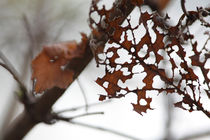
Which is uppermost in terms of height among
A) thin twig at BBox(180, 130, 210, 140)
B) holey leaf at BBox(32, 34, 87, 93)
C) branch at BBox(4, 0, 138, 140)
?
thin twig at BBox(180, 130, 210, 140)

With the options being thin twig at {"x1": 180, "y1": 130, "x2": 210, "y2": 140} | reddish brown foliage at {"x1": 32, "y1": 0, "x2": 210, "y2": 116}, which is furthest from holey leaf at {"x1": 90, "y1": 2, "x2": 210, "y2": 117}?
thin twig at {"x1": 180, "y1": 130, "x2": 210, "y2": 140}

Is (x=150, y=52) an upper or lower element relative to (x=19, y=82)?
upper

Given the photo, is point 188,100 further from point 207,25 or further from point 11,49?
Answer: point 11,49

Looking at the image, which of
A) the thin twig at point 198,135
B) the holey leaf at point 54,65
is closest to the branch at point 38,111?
the holey leaf at point 54,65

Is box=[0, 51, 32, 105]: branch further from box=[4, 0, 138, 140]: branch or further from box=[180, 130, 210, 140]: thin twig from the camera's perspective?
box=[180, 130, 210, 140]: thin twig

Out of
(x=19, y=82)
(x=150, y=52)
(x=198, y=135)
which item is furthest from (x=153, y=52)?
(x=198, y=135)

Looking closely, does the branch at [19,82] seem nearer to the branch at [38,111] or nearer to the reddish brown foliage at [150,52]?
the branch at [38,111]

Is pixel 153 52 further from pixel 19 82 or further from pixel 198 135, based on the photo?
pixel 198 135

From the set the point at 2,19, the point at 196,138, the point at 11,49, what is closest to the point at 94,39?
the point at 196,138
